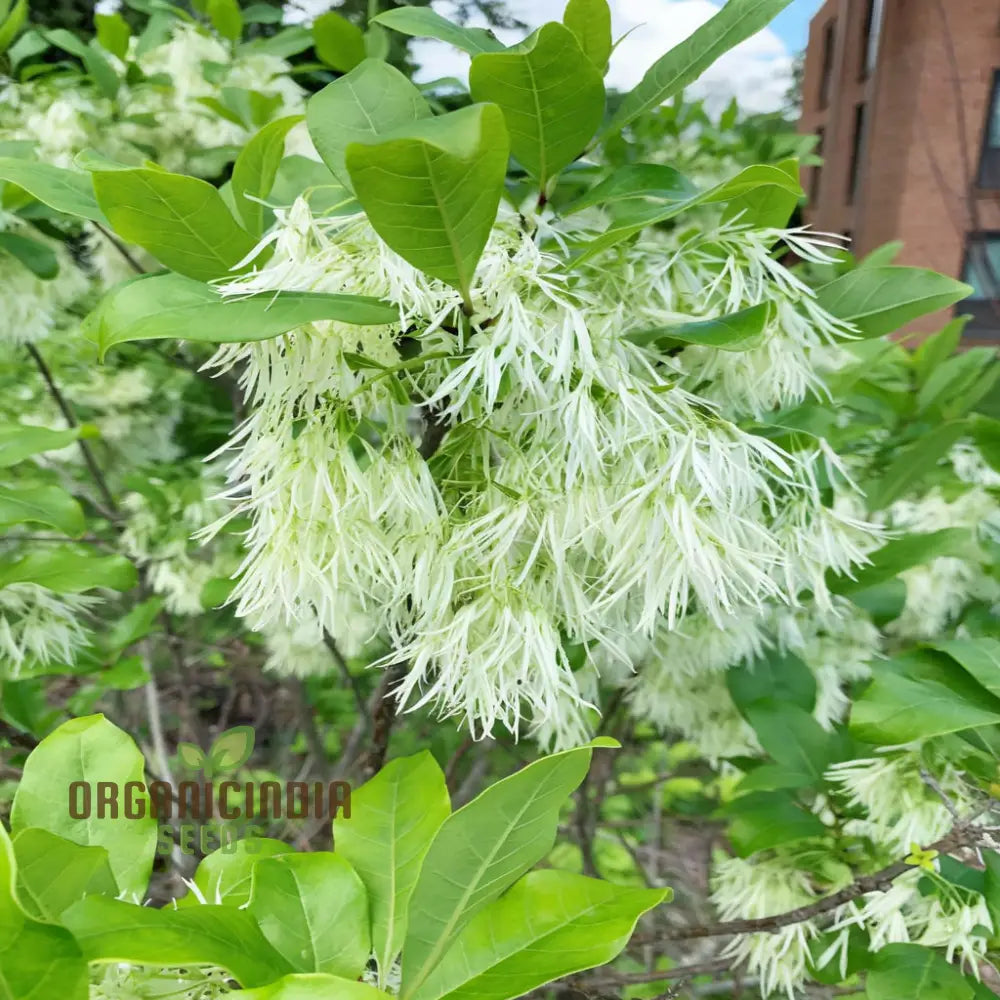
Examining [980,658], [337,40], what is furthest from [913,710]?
[337,40]

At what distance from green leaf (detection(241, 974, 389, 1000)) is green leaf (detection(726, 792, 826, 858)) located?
0.57 meters

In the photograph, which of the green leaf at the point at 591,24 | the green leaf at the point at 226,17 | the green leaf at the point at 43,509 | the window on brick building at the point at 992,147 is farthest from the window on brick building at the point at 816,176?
the green leaf at the point at 43,509

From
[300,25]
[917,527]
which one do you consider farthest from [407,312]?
[300,25]

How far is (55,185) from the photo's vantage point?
0.53m

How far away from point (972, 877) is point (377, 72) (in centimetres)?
83

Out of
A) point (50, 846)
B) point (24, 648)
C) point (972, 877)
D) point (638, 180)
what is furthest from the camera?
point (24, 648)

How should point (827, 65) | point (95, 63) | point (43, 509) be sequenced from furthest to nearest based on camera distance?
point (827, 65) → point (95, 63) → point (43, 509)

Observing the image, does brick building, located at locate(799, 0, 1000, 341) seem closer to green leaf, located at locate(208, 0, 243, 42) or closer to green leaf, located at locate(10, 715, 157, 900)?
green leaf, located at locate(208, 0, 243, 42)

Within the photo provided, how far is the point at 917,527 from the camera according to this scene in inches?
52.7

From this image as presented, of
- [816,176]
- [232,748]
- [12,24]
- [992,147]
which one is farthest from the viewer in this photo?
[816,176]

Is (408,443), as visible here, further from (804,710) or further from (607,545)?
(804,710)

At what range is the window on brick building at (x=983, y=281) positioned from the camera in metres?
1.53

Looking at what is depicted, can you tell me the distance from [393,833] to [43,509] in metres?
0.52

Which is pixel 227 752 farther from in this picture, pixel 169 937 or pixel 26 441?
pixel 169 937
